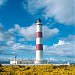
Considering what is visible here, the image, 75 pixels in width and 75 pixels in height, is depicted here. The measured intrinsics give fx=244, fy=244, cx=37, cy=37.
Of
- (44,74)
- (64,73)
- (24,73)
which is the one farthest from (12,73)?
(64,73)

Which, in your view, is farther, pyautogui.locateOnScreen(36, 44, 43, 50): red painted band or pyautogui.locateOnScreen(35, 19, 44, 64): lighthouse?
pyautogui.locateOnScreen(35, 19, 44, 64): lighthouse

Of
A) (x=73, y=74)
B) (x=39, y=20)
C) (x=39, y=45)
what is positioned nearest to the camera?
(x=73, y=74)

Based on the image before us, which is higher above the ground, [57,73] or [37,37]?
[37,37]

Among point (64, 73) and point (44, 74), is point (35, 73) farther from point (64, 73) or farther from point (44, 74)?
point (64, 73)

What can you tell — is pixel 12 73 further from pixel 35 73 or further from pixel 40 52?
pixel 40 52

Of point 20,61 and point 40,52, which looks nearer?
point 40,52

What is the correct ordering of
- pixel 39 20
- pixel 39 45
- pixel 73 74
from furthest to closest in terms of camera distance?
1. pixel 39 20
2. pixel 39 45
3. pixel 73 74

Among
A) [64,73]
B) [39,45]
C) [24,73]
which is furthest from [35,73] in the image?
[39,45]

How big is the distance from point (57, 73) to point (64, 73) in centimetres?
60

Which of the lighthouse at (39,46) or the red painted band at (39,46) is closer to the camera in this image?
the red painted band at (39,46)

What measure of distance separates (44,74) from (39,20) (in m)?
49.6

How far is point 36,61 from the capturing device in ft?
216

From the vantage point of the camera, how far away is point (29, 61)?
7069 cm

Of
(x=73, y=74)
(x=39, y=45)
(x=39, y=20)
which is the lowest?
(x=73, y=74)
